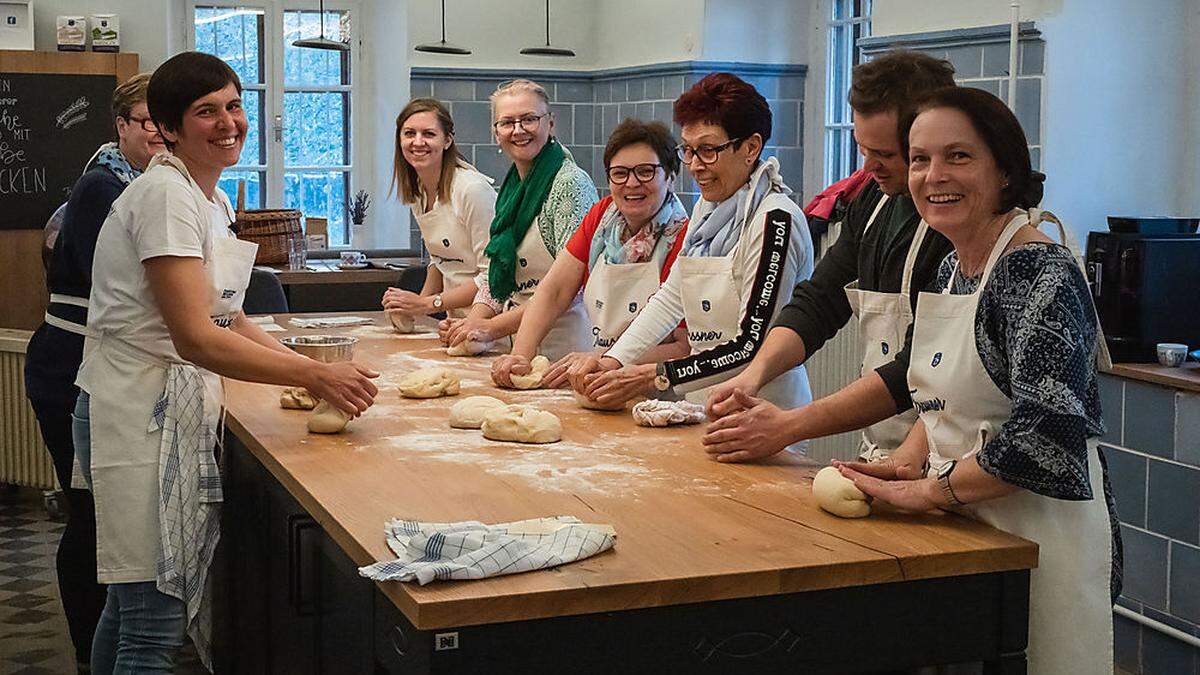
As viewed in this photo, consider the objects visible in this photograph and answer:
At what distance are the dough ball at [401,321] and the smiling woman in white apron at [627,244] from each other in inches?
30.0

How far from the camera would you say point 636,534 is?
207cm

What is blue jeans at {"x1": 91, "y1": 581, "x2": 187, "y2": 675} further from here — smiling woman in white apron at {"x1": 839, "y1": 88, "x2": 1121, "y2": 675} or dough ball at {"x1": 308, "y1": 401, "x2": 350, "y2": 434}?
smiling woman in white apron at {"x1": 839, "y1": 88, "x2": 1121, "y2": 675}

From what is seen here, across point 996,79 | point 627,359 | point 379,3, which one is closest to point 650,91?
point 379,3

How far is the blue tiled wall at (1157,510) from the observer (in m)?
3.72

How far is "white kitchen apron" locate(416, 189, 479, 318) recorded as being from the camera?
177 inches

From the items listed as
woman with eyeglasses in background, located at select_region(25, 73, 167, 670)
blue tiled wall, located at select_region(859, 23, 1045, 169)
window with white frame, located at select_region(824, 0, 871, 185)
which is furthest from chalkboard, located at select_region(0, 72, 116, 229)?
blue tiled wall, located at select_region(859, 23, 1045, 169)

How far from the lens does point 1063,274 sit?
1974 mm

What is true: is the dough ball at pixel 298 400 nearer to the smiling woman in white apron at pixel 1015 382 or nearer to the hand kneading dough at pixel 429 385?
the hand kneading dough at pixel 429 385

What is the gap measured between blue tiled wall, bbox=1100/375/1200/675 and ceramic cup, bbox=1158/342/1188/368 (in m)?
0.11

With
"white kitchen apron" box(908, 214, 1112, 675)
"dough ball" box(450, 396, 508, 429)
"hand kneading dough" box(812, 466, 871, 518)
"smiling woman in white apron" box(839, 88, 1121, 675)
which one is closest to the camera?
"smiling woman in white apron" box(839, 88, 1121, 675)

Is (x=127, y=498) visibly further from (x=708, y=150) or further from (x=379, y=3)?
(x=379, y=3)

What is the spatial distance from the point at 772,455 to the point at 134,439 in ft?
4.21

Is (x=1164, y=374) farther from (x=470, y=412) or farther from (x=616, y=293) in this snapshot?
(x=470, y=412)

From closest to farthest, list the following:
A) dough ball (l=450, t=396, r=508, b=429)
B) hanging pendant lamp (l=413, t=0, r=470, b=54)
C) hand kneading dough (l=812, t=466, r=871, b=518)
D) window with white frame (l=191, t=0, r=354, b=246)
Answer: hand kneading dough (l=812, t=466, r=871, b=518)
dough ball (l=450, t=396, r=508, b=429)
hanging pendant lamp (l=413, t=0, r=470, b=54)
window with white frame (l=191, t=0, r=354, b=246)
